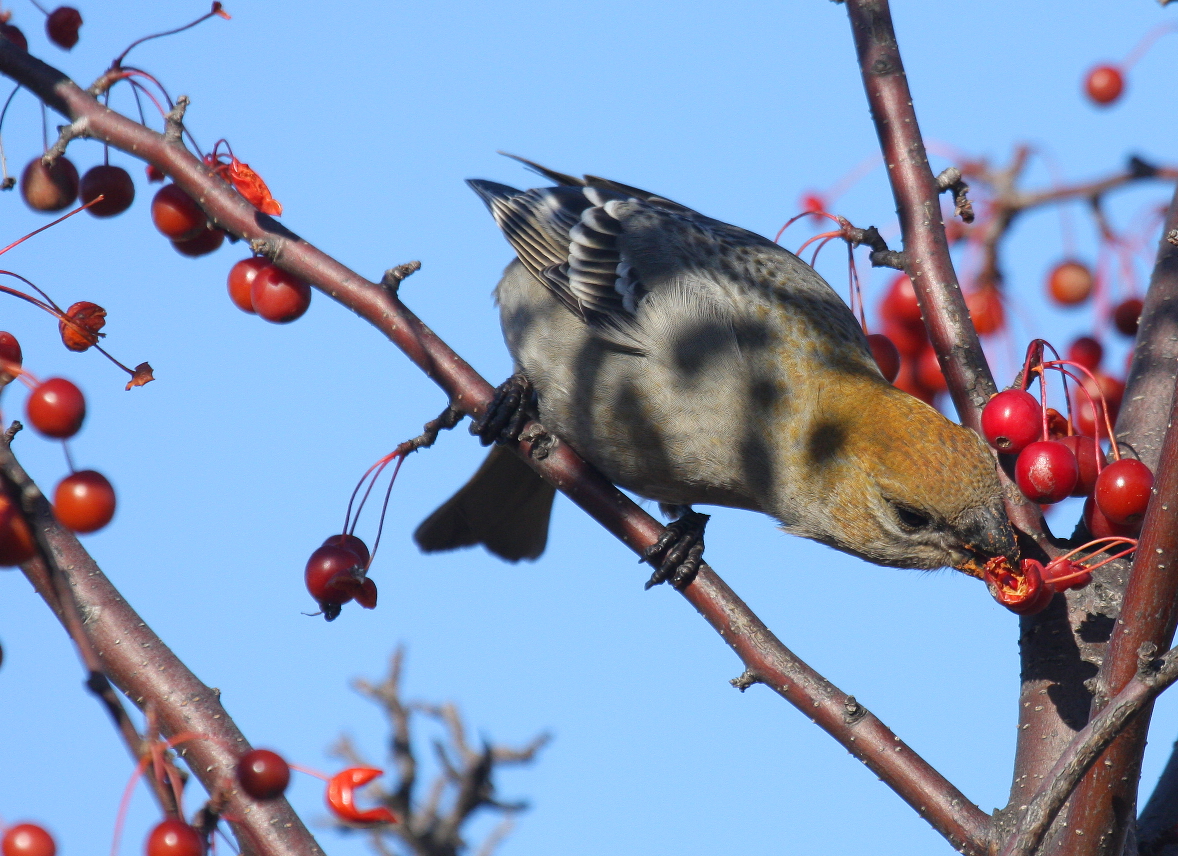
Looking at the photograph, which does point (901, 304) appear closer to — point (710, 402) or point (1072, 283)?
point (1072, 283)

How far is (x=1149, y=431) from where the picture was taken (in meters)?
3.77

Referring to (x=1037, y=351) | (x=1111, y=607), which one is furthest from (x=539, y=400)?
(x=1111, y=607)

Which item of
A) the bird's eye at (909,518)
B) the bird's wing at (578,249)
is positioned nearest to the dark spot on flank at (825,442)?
the bird's eye at (909,518)

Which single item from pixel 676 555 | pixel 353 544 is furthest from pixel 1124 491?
pixel 353 544

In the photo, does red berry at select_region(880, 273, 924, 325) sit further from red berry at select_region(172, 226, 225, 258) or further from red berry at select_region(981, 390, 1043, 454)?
red berry at select_region(172, 226, 225, 258)

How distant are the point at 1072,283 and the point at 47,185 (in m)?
4.20

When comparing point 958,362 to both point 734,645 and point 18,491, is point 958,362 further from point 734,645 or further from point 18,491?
point 18,491

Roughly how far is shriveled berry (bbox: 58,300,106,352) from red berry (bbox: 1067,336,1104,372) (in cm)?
340

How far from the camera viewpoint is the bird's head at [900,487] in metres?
3.69

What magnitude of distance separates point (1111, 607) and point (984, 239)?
1887mm

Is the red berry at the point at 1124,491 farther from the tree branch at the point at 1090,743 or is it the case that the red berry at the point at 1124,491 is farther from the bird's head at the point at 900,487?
the tree branch at the point at 1090,743

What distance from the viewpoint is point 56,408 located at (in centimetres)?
228

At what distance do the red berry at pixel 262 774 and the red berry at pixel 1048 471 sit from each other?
2204 mm

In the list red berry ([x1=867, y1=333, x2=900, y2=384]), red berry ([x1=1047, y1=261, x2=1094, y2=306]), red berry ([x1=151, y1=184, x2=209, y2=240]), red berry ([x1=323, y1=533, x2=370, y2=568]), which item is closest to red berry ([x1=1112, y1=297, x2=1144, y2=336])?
red berry ([x1=1047, y1=261, x2=1094, y2=306])
